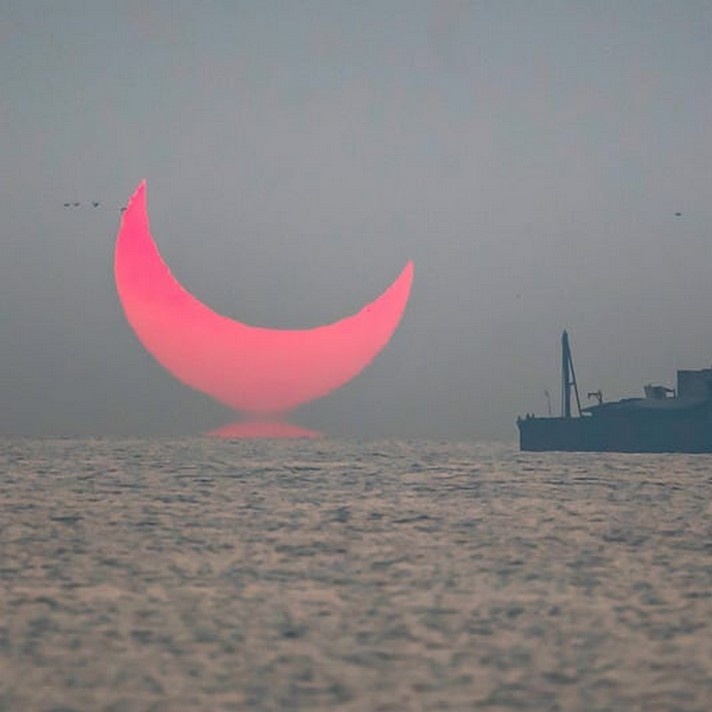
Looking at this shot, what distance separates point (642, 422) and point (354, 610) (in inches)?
6556

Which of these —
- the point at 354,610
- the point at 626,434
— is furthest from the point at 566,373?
the point at 354,610

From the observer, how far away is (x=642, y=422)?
190 m

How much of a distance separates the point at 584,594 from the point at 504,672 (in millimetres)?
10917

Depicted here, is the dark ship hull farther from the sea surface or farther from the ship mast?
the sea surface

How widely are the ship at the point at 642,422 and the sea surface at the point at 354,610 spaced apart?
123216mm

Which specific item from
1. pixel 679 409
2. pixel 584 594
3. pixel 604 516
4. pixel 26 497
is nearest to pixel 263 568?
pixel 584 594

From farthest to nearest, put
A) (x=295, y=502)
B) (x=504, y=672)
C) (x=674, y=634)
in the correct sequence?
(x=295, y=502) < (x=674, y=634) < (x=504, y=672)

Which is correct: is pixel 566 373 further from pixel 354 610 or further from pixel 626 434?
pixel 354 610

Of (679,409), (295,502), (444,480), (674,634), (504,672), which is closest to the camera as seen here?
(504,672)

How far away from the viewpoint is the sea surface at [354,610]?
1988cm

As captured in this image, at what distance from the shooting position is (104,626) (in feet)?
86.3

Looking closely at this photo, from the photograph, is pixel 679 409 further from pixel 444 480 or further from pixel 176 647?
pixel 176 647

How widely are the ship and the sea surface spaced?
4851 inches

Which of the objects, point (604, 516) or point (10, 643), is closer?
point (10, 643)
